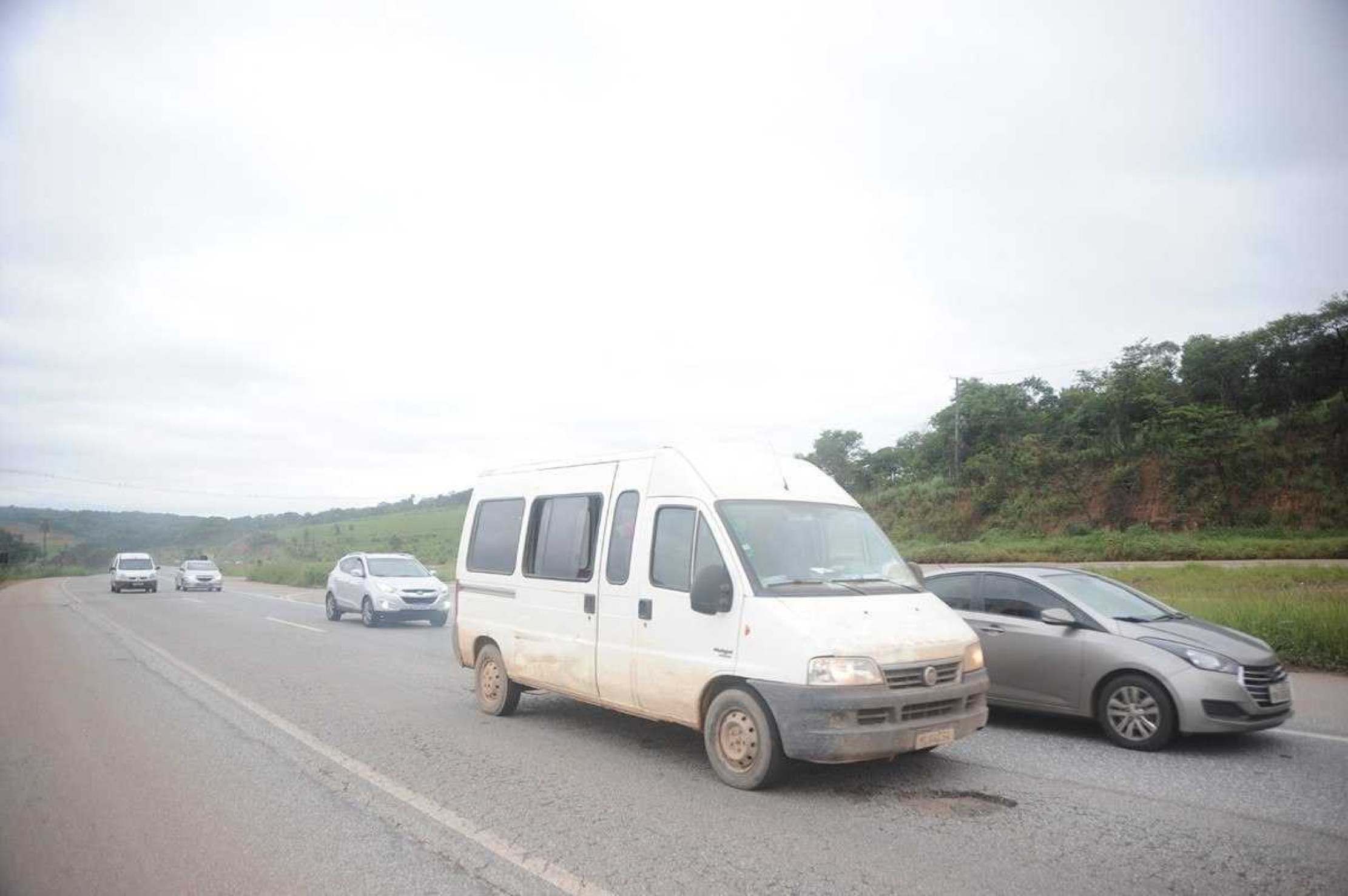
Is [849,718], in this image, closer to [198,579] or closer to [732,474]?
[732,474]

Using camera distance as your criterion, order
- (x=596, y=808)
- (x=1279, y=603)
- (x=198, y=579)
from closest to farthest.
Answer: (x=596, y=808), (x=1279, y=603), (x=198, y=579)

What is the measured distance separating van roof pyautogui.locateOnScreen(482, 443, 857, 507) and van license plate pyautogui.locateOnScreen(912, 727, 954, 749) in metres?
1.79

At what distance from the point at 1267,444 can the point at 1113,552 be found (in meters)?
10.5

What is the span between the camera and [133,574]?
3619 centimetres

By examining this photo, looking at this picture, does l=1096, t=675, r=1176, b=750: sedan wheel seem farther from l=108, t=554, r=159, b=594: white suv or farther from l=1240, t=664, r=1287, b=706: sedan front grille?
l=108, t=554, r=159, b=594: white suv

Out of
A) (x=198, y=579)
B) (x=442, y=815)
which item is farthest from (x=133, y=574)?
(x=442, y=815)

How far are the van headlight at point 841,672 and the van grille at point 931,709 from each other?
33 cm

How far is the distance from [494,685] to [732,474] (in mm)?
3525

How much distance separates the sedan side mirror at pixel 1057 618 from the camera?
743cm

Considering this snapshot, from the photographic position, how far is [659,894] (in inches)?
160

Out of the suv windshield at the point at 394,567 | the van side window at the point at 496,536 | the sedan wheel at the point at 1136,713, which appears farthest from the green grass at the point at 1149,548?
the van side window at the point at 496,536

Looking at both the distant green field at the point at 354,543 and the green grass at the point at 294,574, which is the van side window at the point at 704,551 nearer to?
the distant green field at the point at 354,543

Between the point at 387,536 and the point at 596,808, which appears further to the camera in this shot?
the point at 387,536

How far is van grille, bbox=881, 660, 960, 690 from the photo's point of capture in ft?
17.8
